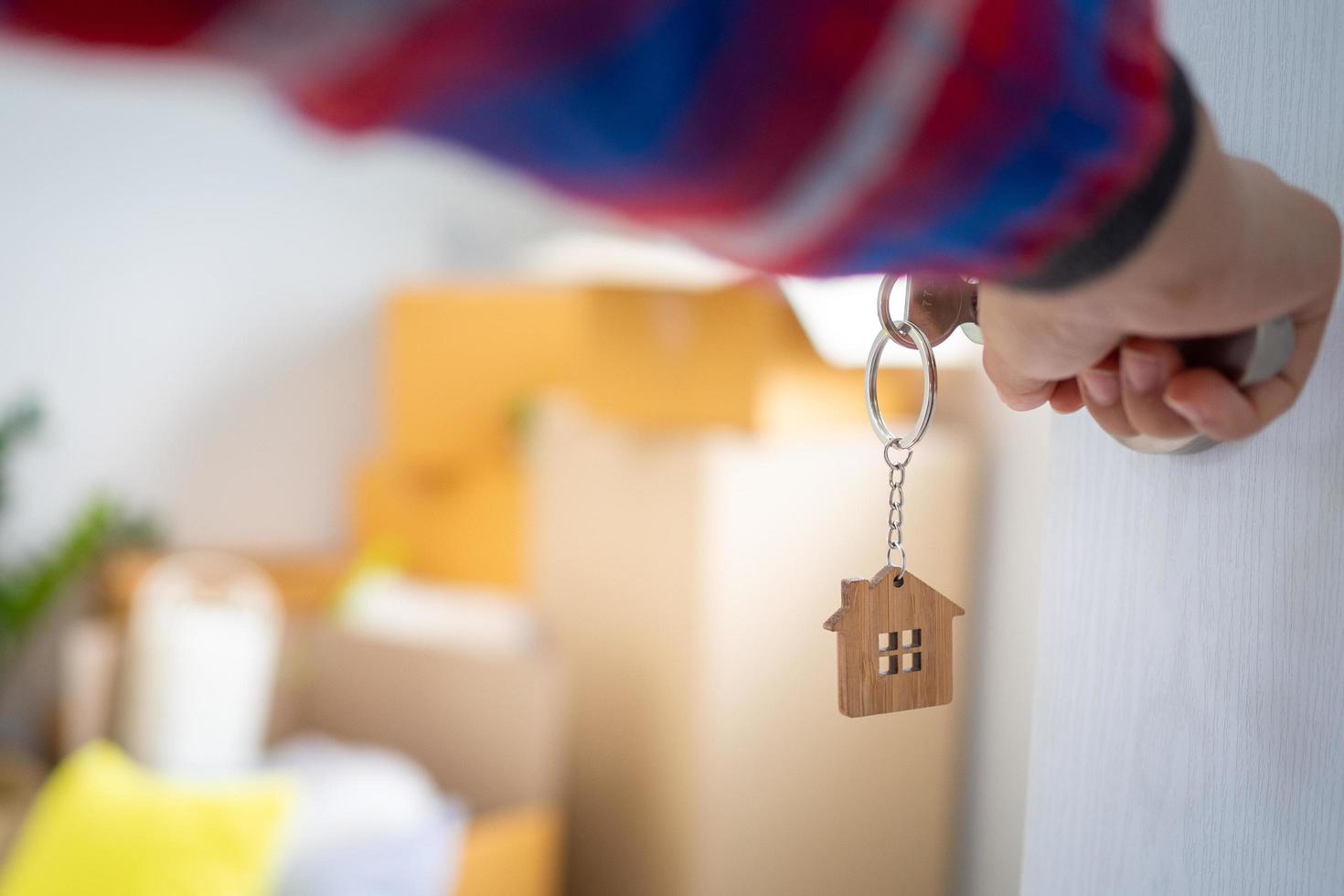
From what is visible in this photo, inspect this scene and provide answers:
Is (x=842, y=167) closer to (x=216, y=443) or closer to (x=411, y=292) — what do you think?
(x=411, y=292)

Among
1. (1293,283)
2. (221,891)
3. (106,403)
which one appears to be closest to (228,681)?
(221,891)

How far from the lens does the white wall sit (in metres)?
2.75

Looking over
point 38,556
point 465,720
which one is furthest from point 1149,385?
point 38,556

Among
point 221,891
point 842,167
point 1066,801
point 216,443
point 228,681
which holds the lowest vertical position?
point 221,891

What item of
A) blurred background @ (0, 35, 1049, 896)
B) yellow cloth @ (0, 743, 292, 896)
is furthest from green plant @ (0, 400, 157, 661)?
yellow cloth @ (0, 743, 292, 896)

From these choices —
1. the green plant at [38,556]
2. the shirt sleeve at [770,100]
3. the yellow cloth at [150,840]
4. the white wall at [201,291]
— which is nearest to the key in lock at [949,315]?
the shirt sleeve at [770,100]

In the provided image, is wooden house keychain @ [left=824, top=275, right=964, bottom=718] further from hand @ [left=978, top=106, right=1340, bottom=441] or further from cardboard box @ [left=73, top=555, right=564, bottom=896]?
cardboard box @ [left=73, top=555, right=564, bottom=896]

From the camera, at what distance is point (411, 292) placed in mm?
2514

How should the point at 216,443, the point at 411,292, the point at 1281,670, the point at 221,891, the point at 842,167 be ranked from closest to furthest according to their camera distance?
the point at 842,167 < the point at 1281,670 < the point at 221,891 < the point at 411,292 < the point at 216,443

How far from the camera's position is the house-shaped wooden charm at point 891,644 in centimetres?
33

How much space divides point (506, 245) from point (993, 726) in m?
2.93

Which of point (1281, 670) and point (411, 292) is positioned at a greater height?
point (411, 292)

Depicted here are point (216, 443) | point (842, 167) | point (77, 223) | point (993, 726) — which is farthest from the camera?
point (216, 443)

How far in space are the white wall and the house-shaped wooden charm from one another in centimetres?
243
